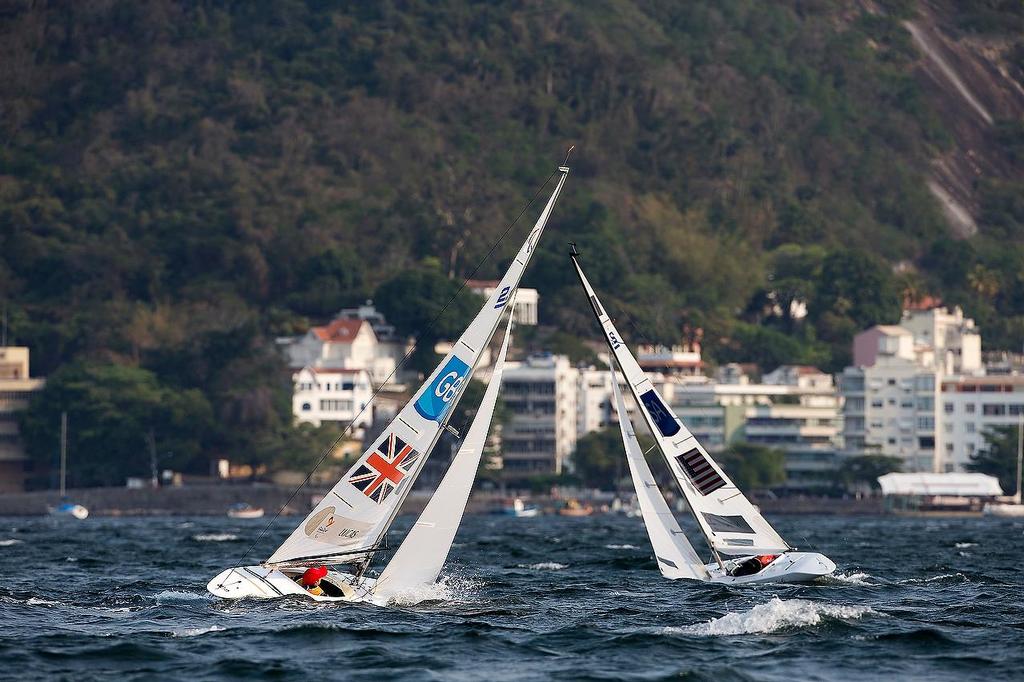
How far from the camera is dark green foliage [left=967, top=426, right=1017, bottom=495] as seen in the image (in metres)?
134

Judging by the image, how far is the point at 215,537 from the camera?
81188 mm

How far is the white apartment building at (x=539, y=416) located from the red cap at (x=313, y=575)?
107 metres

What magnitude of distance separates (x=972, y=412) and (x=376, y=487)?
109 m

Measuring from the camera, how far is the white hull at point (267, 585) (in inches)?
1484

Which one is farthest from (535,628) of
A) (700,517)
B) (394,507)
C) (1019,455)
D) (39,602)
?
(1019,455)

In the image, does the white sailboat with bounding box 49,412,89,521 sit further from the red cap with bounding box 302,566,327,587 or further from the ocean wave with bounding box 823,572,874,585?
the red cap with bounding box 302,566,327,587

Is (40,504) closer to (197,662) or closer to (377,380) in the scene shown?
(377,380)

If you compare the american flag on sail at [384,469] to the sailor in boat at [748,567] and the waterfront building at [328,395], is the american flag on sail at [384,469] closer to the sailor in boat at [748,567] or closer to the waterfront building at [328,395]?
the sailor in boat at [748,567]

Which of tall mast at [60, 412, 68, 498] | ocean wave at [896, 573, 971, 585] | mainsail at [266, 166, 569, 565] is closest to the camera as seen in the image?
mainsail at [266, 166, 569, 565]

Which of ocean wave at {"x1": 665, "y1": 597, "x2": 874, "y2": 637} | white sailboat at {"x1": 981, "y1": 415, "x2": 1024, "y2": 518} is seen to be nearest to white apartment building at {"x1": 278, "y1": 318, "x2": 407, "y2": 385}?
white sailboat at {"x1": 981, "y1": 415, "x2": 1024, "y2": 518}

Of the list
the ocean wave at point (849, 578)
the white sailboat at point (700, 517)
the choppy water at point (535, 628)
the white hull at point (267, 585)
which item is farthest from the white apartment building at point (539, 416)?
the white hull at point (267, 585)

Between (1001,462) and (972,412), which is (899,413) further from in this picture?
(1001,462)

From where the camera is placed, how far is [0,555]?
64.5 meters

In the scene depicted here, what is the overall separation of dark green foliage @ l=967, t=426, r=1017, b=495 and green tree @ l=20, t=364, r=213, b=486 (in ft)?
173
